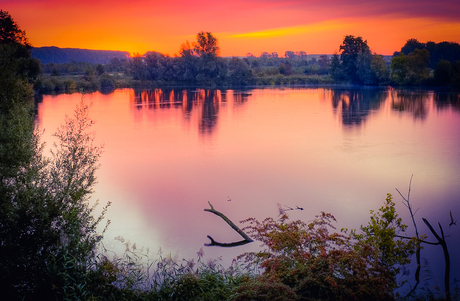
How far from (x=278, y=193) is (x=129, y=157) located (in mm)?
7543

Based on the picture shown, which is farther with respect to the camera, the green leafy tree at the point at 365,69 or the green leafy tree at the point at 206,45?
the green leafy tree at the point at 206,45

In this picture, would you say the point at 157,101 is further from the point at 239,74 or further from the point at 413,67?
the point at 413,67

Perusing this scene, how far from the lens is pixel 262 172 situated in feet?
44.8

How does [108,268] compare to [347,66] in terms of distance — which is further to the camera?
[347,66]

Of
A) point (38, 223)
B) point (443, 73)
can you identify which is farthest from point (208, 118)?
point (443, 73)

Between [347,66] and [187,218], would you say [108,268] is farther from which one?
[347,66]

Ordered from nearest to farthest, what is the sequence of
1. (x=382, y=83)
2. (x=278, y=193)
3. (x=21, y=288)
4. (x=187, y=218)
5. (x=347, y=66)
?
(x=21, y=288) < (x=187, y=218) < (x=278, y=193) < (x=382, y=83) < (x=347, y=66)

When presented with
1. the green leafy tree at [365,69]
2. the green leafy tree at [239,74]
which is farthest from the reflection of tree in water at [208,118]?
the green leafy tree at [365,69]

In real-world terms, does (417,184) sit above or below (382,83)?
below

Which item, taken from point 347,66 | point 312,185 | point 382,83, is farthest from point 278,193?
point 347,66

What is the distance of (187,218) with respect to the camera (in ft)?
32.2

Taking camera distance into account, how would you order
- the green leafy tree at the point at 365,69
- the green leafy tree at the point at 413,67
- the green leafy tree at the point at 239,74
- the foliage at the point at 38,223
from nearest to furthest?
the foliage at the point at 38,223, the green leafy tree at the point at 413,67, the green leafy tree at the point at 365,69, the green leafy tree at the point at 239,74

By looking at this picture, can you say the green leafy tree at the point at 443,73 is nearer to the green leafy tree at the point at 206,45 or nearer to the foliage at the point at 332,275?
the green leafy tree at the point at 206,45

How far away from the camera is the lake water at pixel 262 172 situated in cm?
948
